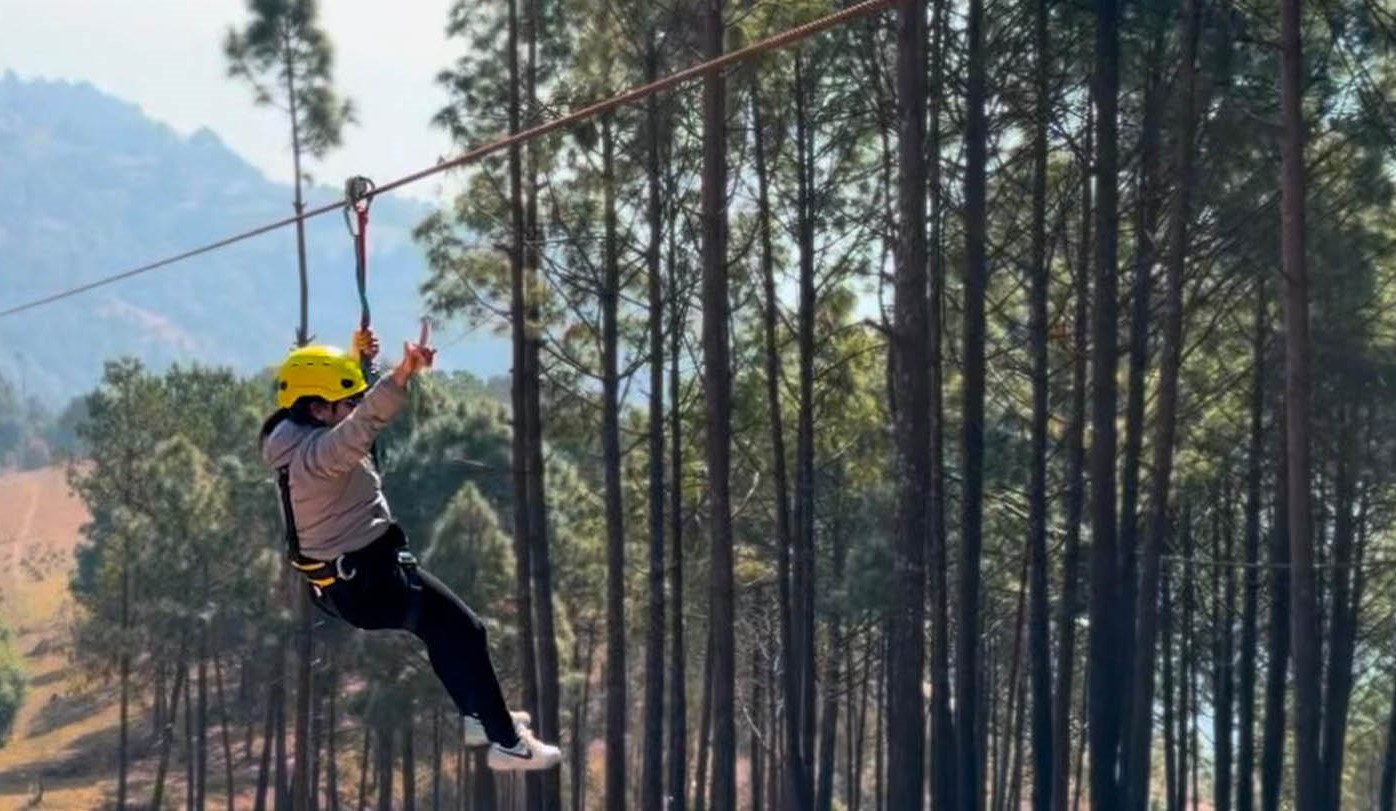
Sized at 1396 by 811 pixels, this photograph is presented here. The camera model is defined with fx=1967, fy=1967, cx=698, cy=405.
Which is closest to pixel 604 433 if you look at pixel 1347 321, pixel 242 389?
pixel 1347 321

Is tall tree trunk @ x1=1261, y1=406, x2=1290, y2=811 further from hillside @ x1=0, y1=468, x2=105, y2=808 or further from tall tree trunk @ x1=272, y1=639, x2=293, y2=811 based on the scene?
hillside @ x1=0, y1=468, x2=105, y2=808

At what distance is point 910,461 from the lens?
17484 mm

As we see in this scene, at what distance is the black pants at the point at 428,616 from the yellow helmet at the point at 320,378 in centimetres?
76

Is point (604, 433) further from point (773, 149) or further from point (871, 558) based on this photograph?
point (871, 558)

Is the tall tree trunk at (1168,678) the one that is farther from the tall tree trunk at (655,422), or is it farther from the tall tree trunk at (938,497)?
the tall tree trunk at (655,422)

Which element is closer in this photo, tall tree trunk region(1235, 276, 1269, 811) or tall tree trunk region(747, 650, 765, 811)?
tall tree trunk region(1235, 276, 1269, 811)

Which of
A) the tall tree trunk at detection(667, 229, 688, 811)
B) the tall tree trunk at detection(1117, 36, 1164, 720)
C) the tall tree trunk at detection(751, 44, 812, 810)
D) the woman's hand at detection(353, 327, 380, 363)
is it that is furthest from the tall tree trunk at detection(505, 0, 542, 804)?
the woman's hand at detection(353, 327, 380, 363)

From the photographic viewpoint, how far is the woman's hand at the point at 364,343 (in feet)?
24.9

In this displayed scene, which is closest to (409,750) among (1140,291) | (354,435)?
(1140,291)

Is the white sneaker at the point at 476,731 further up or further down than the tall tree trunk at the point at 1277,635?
further up

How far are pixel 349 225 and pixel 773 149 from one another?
1852 centimetres

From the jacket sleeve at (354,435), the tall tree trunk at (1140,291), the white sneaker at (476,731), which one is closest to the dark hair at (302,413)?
the jacket sleeve at (354,435)

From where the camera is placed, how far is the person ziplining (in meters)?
7.21

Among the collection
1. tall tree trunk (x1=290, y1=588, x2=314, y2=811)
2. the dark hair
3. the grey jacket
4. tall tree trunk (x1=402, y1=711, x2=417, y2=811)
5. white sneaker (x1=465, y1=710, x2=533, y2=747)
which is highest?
the dark hair
